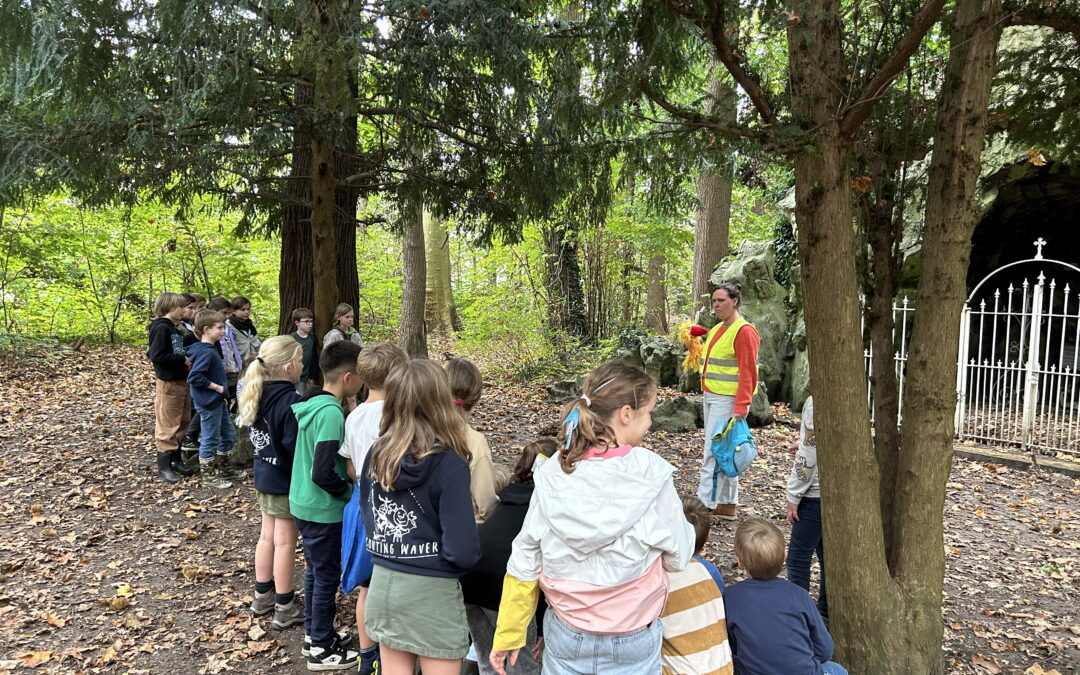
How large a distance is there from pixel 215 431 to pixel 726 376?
475 cm

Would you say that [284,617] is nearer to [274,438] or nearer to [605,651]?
[274,438]

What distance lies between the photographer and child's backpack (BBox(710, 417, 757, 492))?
5082 millimetres

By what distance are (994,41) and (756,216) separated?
16.7 meters

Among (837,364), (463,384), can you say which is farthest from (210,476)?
(837,364)

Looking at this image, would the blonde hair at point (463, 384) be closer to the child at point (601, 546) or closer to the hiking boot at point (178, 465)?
the child at point (601, 546)

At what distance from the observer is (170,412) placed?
6.48m

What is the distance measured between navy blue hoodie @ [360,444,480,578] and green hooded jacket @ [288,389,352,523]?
790 millimetres

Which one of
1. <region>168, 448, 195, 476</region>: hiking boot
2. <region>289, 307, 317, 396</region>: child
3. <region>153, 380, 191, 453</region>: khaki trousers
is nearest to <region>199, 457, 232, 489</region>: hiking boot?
<region>168, 448, 195, 476</region>: hiking boot

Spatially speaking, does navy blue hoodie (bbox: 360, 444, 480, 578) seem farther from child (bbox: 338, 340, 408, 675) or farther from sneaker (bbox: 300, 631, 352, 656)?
sneaker (bbox: 300, 631, 352, 656)

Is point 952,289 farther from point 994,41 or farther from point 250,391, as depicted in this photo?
point 250,391

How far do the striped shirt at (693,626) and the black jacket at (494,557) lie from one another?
0.50 m

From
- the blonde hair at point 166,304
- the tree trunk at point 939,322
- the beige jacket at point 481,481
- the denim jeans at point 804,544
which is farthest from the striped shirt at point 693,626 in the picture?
the blonde hair at point 166,304

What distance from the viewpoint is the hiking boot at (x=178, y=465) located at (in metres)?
6.56

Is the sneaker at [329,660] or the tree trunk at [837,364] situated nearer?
the tree trunk at [837,364]
